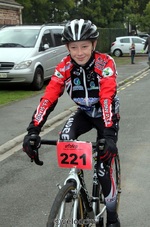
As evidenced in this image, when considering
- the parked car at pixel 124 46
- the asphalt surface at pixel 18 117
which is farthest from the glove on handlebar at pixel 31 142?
the parked car at pixel 124 46

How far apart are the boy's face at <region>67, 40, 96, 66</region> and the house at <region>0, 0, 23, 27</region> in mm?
25728

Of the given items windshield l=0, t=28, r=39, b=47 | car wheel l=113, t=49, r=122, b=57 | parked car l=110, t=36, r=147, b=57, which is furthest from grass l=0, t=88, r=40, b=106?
car wheel l=113, t=49, r=122, b=57

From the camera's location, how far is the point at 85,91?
3.46 m

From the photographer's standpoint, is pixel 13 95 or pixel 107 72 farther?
pixel 13 95

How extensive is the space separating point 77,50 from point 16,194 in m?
2.45

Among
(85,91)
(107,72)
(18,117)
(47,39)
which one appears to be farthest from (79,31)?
(47,39)

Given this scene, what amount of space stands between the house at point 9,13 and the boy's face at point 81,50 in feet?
84.4

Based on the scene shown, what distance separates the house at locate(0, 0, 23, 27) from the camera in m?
29.0

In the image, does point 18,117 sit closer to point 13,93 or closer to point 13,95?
point 13,95

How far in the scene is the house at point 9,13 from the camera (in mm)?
29000

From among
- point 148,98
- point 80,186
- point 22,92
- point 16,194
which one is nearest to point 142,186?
point 16,194

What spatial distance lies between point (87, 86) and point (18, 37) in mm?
11964

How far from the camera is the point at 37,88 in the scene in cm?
1431

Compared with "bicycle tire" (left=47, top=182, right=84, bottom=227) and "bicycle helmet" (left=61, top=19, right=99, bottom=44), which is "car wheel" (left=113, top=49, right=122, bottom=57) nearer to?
"bicycle helmet" (left=61, top=19, right=99, bottom=44)
